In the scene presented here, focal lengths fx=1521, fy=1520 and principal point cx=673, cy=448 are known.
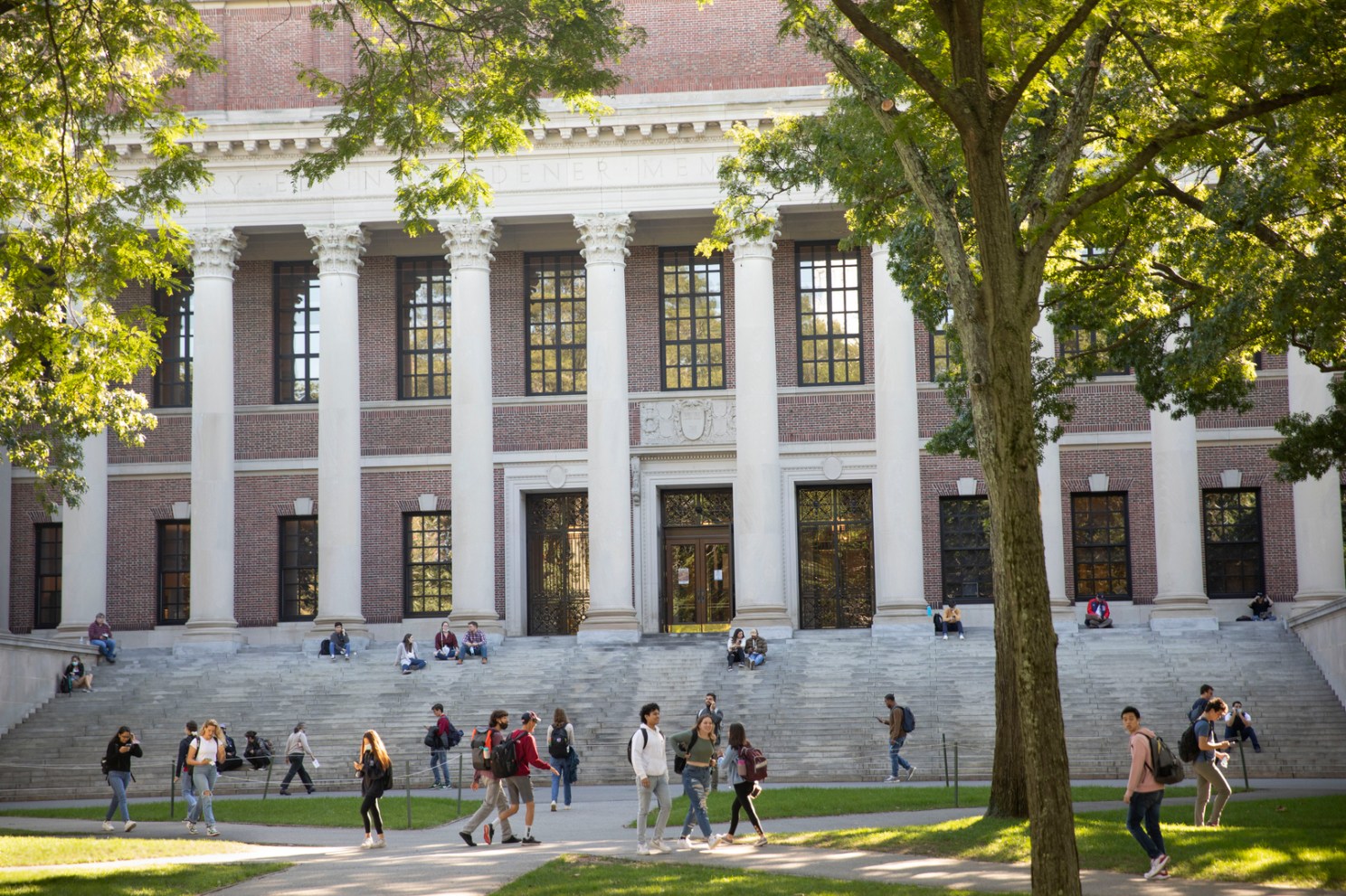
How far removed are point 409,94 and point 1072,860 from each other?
1146cm

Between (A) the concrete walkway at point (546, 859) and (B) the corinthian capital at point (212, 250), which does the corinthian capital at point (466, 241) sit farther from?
(A) the concrete walkway at point (546, 859)

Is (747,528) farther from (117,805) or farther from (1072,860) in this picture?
(1072,860)

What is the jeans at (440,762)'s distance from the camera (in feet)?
88.2

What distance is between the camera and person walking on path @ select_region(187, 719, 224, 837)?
20.5 m

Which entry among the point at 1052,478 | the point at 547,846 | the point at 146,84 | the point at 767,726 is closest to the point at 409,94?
the point at 146,84

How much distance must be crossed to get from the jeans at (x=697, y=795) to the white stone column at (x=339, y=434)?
20.2 m

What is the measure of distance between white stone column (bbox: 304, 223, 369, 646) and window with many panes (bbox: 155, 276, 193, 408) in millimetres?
5332

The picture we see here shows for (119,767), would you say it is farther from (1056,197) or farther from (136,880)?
(1056,197)

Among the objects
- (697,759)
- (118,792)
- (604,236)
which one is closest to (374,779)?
(697,759)

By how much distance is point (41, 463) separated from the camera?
26453 millimetres

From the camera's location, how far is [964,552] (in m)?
39.0

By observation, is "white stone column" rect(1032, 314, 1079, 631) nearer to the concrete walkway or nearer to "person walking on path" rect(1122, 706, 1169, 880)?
the concrete walkway

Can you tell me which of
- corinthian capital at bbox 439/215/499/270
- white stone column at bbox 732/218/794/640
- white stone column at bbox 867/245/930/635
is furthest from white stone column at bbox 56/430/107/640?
white stone column at bbox 867/245/930/635

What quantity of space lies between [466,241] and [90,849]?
2134cm
